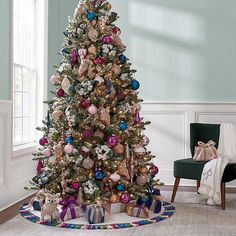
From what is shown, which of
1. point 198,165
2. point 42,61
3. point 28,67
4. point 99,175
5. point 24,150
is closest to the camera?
point 99,175

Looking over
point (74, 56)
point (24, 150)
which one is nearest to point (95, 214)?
point (74, 56)

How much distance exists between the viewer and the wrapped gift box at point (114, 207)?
3.97 metres

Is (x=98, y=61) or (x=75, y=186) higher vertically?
(x=98, y=61)

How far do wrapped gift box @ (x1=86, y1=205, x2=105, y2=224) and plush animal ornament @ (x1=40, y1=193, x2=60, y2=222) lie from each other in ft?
0.91

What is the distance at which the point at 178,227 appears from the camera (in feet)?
12.0

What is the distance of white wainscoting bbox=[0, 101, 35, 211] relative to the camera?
14.0 feet

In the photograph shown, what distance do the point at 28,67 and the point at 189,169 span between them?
218 centimetres

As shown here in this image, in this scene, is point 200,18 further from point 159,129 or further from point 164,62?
point 159,129

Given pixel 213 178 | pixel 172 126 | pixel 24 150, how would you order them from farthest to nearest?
pixel 172 126, pixel 24 150, pixel 213 178

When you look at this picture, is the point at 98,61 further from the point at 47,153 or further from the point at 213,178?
the point at 213,178

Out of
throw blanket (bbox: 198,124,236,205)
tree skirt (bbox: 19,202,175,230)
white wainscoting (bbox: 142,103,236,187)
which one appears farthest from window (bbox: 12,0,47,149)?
throw blanket (bbox: 198,124,236,205)

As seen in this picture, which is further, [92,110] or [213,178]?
[213,178]

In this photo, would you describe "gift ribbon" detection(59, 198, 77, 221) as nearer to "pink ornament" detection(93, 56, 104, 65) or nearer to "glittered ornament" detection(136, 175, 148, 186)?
"glittered ornament" detection(136, 175, 148, 186)

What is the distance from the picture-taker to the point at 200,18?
5566 millimetres
